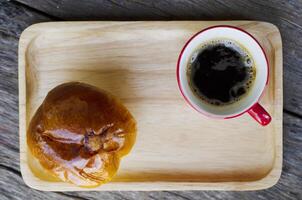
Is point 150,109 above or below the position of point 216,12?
below

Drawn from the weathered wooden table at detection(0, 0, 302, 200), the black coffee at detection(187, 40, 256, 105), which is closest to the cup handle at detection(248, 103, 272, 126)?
the black coffee at detection(187, 40, 256, 105)

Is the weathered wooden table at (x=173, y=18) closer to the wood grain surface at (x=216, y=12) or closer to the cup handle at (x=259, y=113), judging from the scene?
the wood grain surface at (x=216, y=12)

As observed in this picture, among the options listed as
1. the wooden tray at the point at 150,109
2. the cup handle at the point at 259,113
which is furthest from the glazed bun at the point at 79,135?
the cup handle at the point at 259,113

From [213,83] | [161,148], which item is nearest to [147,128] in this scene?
[161,148]

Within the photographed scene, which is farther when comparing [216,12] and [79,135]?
[216,12]

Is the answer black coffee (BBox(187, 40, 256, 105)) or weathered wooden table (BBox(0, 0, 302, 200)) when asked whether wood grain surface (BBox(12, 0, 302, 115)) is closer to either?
weathered wooden table (BBox(0, 0, 302, 200))

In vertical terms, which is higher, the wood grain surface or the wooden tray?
the wood grain surface

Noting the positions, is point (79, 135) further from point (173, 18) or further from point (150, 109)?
point (173, 18)

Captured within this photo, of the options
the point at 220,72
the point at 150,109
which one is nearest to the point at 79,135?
the point at 150,109
